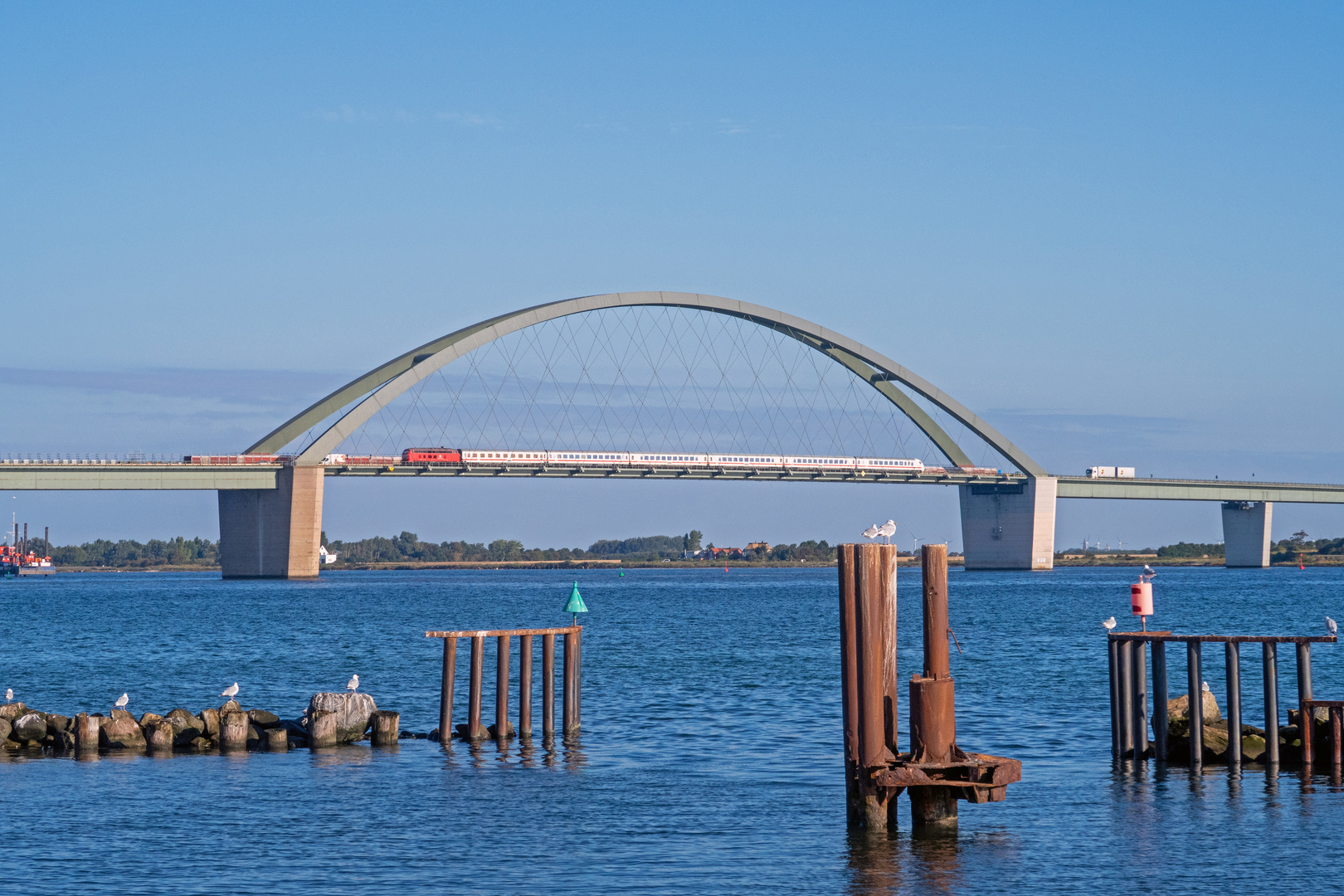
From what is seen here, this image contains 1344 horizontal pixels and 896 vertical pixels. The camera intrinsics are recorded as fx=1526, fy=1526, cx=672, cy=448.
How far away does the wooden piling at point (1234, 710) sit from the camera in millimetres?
18828

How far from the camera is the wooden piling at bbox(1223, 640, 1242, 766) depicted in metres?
18.8

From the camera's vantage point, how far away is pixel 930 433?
390ft

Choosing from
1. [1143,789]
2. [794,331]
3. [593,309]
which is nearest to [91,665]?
[1143,789]

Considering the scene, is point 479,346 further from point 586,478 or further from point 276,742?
point 276,742

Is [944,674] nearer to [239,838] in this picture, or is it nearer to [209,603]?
[239,838]

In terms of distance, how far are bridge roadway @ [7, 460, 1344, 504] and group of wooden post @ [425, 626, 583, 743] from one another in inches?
2738

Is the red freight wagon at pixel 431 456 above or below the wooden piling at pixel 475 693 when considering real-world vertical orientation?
above

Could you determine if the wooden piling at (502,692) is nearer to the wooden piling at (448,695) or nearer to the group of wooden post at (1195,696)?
the wooden piling at (448,695)

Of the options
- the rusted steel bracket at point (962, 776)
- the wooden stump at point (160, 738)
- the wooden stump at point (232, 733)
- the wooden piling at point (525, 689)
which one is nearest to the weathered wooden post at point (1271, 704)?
the rusted steel bracket at point (962, 776)

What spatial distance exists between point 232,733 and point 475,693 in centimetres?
369

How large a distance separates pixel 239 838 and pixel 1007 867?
26.2 feet

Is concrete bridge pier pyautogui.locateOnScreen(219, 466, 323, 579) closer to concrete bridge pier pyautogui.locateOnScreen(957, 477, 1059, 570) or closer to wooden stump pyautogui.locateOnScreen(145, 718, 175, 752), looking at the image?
concrete bridge pier pyautogui.locateOnScreen(957, 477, 1059, 570)

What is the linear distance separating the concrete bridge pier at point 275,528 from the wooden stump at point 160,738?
69.7 metres

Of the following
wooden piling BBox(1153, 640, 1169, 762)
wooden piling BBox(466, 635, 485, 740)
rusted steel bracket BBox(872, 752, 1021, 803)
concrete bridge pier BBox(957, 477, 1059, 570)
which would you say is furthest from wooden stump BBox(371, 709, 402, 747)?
concrete bridge pier BBox(957, 477, 1059, 570)
